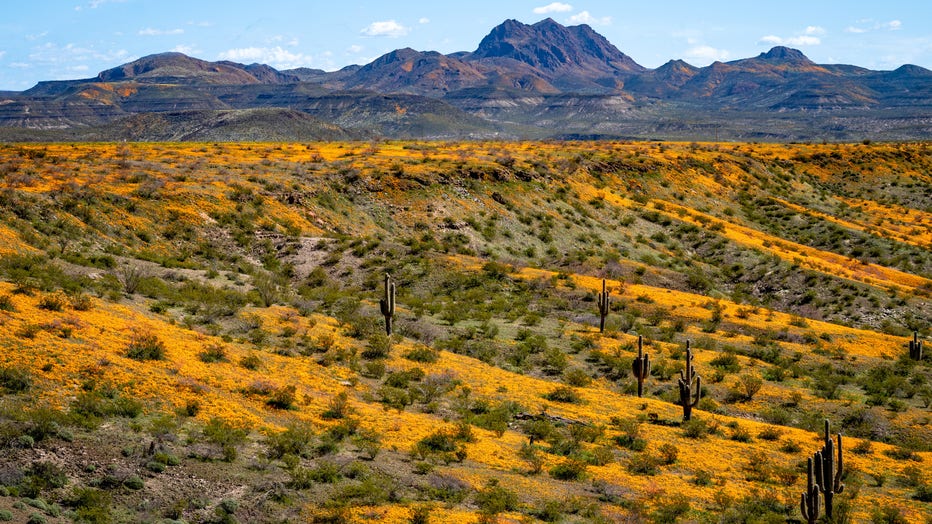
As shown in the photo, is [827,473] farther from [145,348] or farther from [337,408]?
[145,348]

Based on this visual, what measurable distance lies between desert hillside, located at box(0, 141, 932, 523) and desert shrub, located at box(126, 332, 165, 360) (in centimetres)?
7

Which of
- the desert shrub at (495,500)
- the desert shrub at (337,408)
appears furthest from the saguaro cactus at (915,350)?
the desert shrub at (337,408)

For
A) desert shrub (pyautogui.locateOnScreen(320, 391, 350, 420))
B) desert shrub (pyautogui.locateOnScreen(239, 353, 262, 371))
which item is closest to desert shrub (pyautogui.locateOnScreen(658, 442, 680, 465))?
desert shrub (pyautogui.locateOnScreen(320, 391, 350, 420))

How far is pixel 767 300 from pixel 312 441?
32438mm

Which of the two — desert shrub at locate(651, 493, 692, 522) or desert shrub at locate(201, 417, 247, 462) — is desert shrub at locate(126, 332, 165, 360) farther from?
desert shrub at locate(651, 493, 692, 522)

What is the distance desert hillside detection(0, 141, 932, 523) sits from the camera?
13.7 m

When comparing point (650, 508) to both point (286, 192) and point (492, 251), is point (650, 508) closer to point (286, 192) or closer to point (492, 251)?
point (492, 251)

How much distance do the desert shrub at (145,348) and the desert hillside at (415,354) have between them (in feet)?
0.22

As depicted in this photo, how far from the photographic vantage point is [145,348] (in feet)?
55.8

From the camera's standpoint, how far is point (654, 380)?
23844mm

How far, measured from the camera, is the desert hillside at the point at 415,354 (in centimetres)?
1369

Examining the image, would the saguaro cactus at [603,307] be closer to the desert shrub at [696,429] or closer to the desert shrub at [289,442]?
the desert shrub at [696,429]

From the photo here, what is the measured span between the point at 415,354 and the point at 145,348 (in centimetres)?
837

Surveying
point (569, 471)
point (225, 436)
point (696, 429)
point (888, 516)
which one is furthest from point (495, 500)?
→ point (888, 516)
